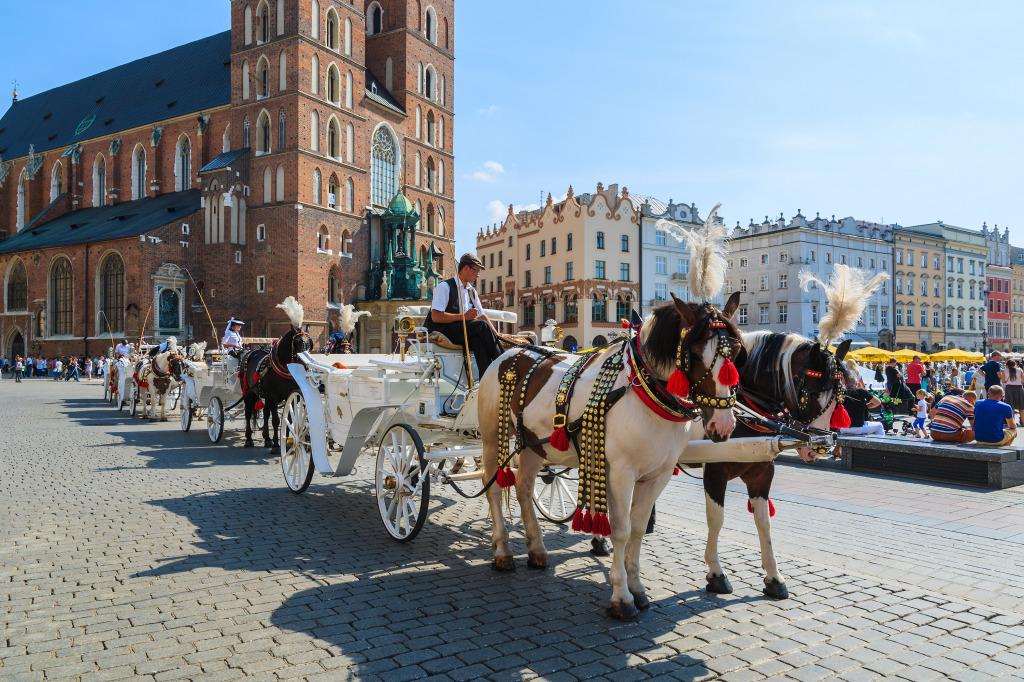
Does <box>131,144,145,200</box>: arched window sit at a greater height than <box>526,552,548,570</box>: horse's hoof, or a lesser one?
greater

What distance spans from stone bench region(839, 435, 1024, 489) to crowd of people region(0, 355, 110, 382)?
38.9m

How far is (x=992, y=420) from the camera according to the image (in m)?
9.20

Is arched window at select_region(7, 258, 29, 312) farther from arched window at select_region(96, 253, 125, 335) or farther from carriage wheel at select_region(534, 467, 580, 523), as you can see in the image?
carriage wheel at select_region(534, 467, 580, 523)

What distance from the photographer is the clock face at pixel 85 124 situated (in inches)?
2121

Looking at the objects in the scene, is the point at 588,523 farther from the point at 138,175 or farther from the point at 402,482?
the point at 138,175

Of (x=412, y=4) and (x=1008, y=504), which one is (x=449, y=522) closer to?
(x=1008, y=504)

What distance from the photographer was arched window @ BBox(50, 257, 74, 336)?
1779 inches

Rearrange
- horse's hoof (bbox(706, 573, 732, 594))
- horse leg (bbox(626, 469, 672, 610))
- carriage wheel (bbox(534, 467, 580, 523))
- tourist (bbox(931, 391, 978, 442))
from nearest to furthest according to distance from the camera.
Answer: horse leg (bbox(626, 469, 672, 610)) < horse's hoof (bbox(706, 573, 732, 594)) < carriage wheel (bbox(534, 467, 580, 523)) < tourist (bbox(931, 391, 978, 442))

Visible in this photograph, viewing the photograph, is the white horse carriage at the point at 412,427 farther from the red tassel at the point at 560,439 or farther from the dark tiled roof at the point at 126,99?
the dark tiled roof at the point at 126,99

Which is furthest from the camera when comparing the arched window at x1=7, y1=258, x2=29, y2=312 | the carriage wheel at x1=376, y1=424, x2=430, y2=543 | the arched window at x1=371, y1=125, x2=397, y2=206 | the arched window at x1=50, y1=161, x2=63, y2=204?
the arched window at x1=50, y1=161, x2=63, y2=204

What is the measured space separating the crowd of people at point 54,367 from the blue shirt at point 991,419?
40364 mm

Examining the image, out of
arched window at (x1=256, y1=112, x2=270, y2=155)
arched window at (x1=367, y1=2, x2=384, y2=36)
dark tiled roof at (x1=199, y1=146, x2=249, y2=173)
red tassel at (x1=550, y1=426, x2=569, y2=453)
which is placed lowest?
Answer: red tassel at (x1=550, y1=426, x2=569, y2=453)

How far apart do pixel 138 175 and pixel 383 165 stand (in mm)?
19166

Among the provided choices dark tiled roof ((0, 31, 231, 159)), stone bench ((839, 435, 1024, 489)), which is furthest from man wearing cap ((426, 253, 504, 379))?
dark tiled roof ((0, 31, 231, 159))
